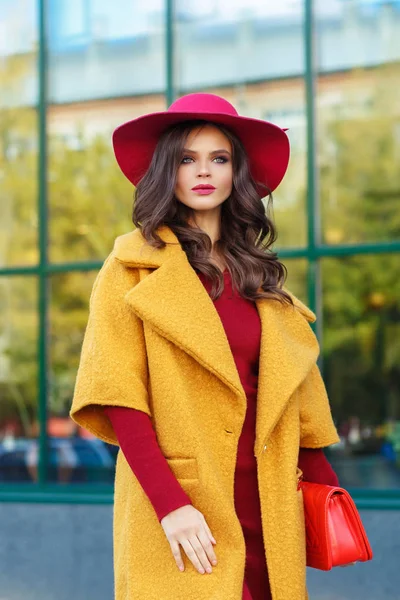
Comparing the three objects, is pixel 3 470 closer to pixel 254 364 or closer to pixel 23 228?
pixel 23 228

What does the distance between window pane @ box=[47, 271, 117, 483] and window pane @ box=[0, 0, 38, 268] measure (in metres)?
0.33

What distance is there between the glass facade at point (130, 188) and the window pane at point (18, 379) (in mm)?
10

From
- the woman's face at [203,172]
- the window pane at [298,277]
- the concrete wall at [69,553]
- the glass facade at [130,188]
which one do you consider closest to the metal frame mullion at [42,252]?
the glass facade at [130,188]

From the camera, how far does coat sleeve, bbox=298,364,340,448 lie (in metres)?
2.76

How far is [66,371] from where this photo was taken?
5.75 m

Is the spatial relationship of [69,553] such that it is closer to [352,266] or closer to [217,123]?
[352,266]

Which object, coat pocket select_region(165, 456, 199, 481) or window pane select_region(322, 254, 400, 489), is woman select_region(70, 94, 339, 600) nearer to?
coat pocket select_region(165, 456, 199, 481)

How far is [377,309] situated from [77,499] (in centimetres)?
209

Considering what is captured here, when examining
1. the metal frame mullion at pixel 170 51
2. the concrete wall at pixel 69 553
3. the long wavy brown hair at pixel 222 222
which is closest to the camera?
the long wavy brown hair at pixel 222 222

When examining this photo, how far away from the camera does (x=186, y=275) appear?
8.18 ft

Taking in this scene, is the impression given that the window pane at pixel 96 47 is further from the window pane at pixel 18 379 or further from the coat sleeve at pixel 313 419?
the coat sleeve at pixel 313 419

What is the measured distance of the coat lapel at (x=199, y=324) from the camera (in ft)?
7.80

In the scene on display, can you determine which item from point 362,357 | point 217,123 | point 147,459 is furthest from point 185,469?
point 362,357

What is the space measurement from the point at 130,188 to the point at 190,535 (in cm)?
369
